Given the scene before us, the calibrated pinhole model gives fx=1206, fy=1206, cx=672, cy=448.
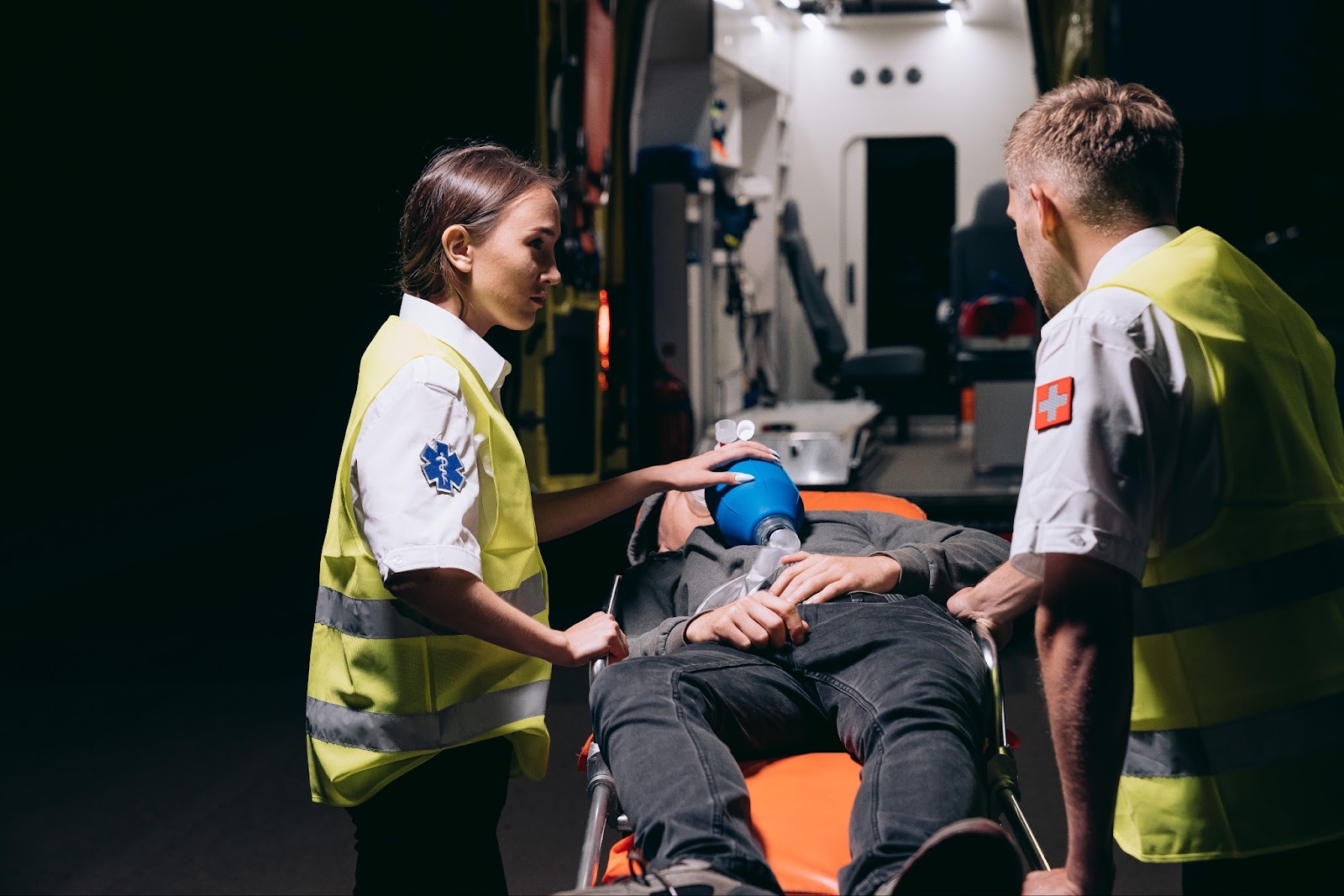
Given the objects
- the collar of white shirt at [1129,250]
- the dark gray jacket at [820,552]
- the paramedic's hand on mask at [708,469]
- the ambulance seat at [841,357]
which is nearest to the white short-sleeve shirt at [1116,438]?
the collar of white shirt at [1129,250]

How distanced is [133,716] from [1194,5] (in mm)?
3720

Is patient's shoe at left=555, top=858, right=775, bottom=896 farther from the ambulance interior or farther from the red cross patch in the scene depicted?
the ambulance interior

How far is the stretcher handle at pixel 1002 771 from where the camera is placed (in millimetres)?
1723

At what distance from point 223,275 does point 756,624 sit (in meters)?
5.63

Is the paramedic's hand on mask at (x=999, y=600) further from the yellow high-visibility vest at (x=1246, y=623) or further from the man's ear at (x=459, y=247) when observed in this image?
the man's ear at (x=459, y=247)

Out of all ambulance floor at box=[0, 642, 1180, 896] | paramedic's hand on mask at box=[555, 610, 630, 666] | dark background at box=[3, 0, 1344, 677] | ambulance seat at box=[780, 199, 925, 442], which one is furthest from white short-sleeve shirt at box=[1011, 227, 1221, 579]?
ambulance seat at box=[780, 199, 925, 442]

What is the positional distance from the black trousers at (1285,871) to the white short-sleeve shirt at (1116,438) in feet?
1.25

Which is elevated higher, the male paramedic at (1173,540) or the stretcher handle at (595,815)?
the male paramedic at (1173,540)

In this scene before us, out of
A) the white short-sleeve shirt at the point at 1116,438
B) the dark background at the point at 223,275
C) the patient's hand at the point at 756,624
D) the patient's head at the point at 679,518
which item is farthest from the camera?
the dark background at the point at 223,275

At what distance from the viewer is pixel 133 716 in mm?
3768

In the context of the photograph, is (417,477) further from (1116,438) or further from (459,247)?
(1116,438)

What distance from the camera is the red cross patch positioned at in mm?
1282

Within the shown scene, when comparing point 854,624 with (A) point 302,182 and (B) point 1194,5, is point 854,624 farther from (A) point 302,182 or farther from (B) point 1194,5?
(A) point 302,182

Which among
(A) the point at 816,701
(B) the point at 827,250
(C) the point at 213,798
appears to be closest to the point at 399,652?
(A) the point at 816,701
